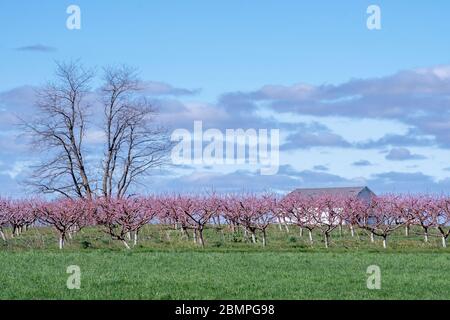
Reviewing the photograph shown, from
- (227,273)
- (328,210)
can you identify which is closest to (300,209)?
(328,210)

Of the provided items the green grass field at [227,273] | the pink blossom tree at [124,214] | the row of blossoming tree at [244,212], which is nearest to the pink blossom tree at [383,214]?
the row of blossoming tree at [244,212]

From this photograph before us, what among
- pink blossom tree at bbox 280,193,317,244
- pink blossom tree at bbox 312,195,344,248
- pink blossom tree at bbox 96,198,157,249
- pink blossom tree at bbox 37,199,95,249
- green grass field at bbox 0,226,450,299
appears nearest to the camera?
green grass field at bbox 0,226,450,299

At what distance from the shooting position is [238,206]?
143ft

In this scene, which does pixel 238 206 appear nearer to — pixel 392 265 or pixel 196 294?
pixel 392 265

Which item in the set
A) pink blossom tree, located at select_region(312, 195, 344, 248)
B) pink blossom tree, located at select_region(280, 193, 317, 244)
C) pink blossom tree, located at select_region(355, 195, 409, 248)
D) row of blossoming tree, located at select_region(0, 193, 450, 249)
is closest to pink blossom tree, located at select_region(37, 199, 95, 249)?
row of blossoming tree, located at select_region(0, 193, 450, 249)

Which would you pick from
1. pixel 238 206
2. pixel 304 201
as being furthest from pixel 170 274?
pixel 304 201

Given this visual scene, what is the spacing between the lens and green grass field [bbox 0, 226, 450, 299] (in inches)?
697

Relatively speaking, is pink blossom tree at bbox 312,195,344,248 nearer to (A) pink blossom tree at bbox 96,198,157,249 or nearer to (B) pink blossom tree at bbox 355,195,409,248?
(B) pink blossom tree at bbox 355,195,409,248

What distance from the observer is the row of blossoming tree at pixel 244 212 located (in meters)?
41.5

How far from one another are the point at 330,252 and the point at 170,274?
12551mm

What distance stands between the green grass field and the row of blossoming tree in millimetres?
Result: 3377

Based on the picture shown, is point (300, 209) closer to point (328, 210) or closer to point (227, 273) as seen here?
point (328, 210)

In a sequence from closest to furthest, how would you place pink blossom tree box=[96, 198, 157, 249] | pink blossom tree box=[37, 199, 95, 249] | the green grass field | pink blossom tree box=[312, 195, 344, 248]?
1. the green grass field
2. pink blossom tree box=[37, 199, 95, 249]
3. pink blossom tree box=[96, 198, 157, 249]
4. pink blossom tree box=[312, 195, 344, 248]

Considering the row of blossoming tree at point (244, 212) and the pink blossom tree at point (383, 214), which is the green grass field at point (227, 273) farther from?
the pink blossom tree at point (383, 214)
